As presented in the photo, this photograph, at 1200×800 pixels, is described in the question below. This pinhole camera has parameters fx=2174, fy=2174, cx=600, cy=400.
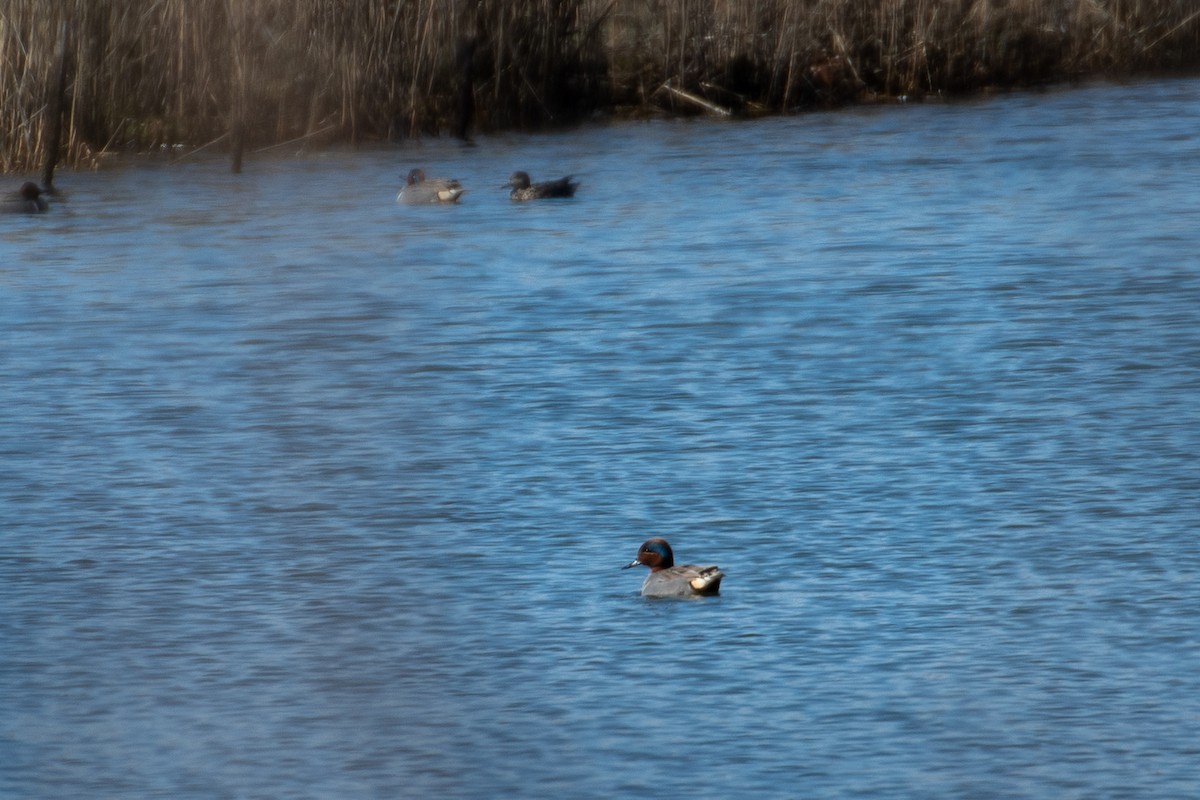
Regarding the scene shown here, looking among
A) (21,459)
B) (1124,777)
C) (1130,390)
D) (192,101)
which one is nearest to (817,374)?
(1130,390)

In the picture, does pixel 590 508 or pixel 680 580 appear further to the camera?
pixel 590 508

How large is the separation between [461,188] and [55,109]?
264cm

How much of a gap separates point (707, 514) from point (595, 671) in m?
1.58

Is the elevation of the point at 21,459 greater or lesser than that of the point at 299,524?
lesser

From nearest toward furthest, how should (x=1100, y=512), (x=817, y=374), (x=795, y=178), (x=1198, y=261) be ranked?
(x=1100, y=512) → (x=817, y=374) → (x=1198, y=261) → (x=795, y=178)

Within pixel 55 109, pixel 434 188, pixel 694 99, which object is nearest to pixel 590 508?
pixel 434 188

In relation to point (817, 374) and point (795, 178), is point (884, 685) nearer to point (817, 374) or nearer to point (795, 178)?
point (817, 374)

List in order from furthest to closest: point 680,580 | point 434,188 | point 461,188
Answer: point 461,188 < point 434,188 < point 680,580

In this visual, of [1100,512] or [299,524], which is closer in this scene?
[299,524]

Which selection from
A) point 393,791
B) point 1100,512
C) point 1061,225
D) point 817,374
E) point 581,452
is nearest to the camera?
point 393,791

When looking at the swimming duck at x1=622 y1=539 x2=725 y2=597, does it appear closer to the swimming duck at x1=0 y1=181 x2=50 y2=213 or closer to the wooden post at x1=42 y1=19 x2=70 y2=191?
the swimming duck at x1=0 y1=181 x2=50 y2=213

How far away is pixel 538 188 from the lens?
530 inches

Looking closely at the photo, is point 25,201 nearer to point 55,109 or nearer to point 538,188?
point 55,109

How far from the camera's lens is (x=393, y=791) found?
4.16m
